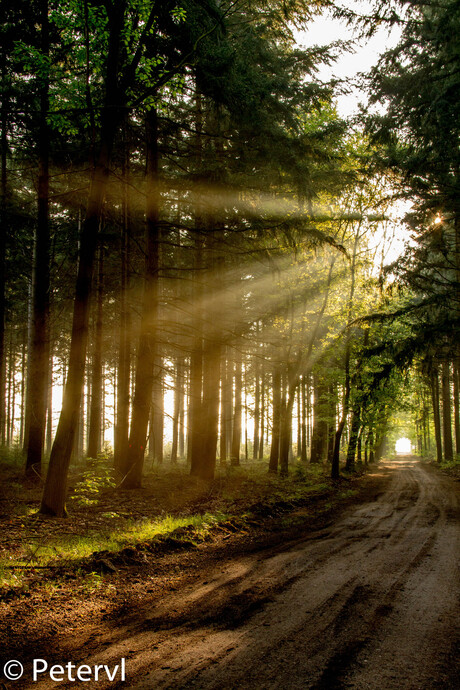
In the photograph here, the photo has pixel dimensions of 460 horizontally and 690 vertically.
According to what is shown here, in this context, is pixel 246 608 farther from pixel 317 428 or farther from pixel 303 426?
pixel 303 426

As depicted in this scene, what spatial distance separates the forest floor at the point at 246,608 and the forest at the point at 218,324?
3 centimetres

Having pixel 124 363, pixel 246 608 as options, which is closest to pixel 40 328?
pixel 124 363

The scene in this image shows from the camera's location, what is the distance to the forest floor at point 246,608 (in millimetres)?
2895

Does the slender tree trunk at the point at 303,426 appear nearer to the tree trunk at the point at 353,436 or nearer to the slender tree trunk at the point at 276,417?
the tree trunk at the point at 353,436

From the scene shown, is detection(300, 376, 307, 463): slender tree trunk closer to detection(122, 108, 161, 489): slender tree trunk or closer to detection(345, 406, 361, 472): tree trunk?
detection(345, 406, 361, 472): tree trunk

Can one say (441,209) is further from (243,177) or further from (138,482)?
(138,482)

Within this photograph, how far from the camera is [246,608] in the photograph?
400cm

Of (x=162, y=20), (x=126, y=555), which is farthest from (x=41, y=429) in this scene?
(x=162, y=20)

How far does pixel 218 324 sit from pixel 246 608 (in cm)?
976

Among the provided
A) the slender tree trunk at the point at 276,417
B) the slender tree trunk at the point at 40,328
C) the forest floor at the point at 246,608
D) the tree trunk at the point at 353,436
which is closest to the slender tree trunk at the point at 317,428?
the tree trunk at the point at 353,436

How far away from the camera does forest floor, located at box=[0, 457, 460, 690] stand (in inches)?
114

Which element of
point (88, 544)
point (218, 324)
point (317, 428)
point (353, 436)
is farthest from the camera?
point (317, 428)

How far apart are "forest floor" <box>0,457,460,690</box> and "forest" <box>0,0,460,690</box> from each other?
1.2 inches

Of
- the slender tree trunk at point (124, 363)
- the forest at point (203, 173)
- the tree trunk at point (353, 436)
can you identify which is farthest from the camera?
the tree trunk at point (353, 436)
